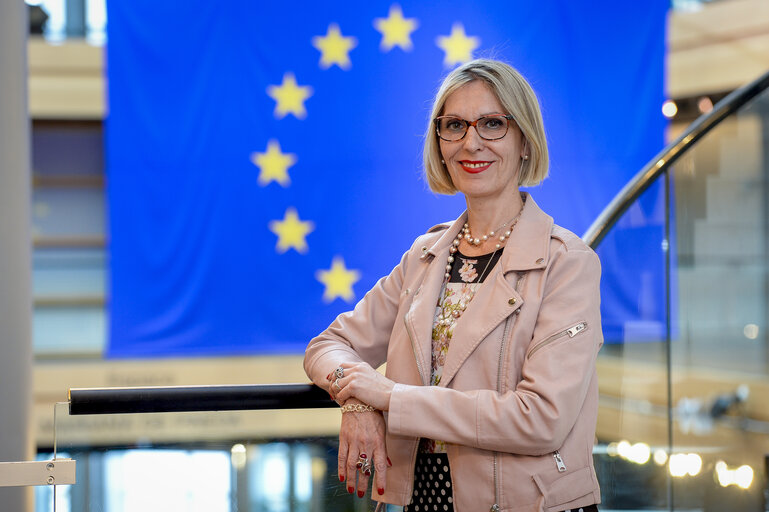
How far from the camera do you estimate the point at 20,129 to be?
392cm

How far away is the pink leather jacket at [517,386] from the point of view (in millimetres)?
1718

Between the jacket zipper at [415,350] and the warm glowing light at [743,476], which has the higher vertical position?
the jacket zipper at [415,350]

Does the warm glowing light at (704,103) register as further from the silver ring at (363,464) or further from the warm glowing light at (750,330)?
the silver ring at (363,464)

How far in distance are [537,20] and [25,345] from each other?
13.8 ft

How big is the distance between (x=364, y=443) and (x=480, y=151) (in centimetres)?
70

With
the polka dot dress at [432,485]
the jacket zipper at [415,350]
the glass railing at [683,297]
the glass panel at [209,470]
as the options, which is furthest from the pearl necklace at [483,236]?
the glass railing at [683,297]

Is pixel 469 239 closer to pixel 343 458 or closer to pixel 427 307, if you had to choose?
pixel 427 307

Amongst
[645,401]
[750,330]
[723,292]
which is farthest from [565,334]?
[750,330]

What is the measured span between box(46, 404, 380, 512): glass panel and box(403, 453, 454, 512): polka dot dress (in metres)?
0.35

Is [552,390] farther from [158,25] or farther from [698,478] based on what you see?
[158,25]

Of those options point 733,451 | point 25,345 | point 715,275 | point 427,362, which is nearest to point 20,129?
point 25,345

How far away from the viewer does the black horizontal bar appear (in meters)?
2.13

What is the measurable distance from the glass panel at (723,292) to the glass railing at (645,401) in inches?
0.4

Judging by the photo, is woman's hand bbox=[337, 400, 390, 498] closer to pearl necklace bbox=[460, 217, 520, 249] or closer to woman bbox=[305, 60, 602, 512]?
woman bbox=[305, 60, 602, 512]
